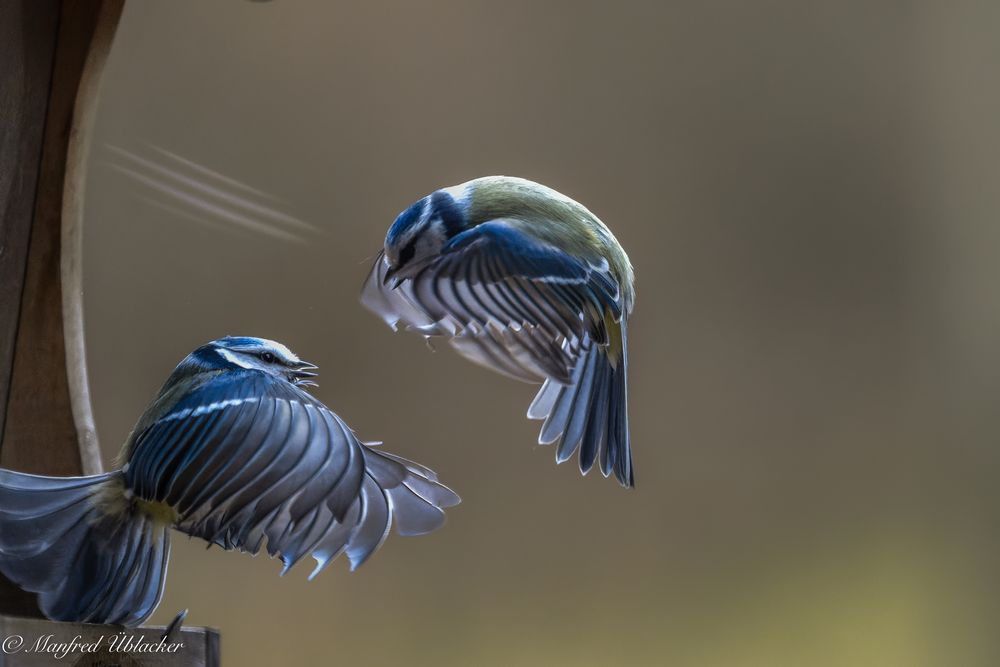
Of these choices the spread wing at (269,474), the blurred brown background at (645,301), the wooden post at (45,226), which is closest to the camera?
the spread wing at (269,474)

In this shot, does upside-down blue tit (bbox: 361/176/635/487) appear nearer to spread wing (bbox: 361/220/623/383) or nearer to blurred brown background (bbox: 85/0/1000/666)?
spread wing (bbox: 361/220/623/383)

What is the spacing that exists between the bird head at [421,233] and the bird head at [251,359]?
8cm

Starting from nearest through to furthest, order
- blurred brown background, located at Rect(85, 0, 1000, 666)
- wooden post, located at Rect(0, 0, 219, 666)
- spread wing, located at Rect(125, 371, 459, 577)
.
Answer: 1. spread wing, located at Rect(125, 371, 459, 577)
2. wooden post, located at Rect(0, 0, 219, 666)
3. blurred brown background, located at Rect(85, 0, 1000, 666)

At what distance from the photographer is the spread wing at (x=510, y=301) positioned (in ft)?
1.61

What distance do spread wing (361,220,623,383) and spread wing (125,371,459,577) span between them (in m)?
0.07

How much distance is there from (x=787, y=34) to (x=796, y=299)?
39cm

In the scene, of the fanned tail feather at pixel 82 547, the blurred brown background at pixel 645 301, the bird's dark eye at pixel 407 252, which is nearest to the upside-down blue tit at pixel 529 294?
the bird's dark eye at pixel 407 252

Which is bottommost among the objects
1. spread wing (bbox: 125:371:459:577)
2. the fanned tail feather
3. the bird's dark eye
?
the fanned tail feather

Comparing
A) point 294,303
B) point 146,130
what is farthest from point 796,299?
point 146,130

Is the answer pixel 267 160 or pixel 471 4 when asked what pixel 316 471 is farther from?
pixel 471 4

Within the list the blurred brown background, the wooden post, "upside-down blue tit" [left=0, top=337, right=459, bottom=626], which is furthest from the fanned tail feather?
the blurred brown background

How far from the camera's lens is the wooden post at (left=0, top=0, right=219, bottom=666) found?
593mm

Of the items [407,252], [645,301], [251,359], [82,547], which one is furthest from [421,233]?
[645,301]

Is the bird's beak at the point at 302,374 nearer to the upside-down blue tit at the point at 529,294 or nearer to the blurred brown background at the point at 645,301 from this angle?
the upside-down blue tit at the point at 529,294
